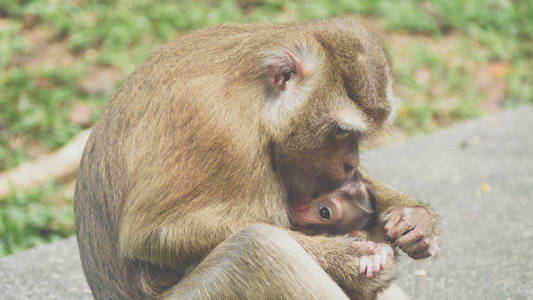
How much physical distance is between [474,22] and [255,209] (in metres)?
9.70

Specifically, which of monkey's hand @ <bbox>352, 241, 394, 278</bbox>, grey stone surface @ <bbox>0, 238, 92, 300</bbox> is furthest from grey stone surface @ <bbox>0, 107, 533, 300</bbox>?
monkey's hand @ <bbox>352, 241, 394, 278</bbox>

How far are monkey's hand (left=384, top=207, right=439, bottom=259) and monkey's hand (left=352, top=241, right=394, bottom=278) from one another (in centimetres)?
23

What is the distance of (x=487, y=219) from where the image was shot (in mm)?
6480

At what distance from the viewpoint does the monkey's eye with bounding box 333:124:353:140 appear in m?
3.65

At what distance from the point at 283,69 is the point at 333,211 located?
903 millimetres

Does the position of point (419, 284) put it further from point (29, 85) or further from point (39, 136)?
point (29, 85)

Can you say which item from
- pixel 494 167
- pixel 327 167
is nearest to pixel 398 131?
pixel 494 167

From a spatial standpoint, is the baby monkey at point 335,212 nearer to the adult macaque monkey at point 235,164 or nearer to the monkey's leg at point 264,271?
the adult macaque monkey at point 235,164

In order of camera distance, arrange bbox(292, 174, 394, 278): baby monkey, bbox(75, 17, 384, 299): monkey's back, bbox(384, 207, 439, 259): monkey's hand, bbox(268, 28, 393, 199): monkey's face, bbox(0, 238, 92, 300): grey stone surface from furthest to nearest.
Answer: bbox(0, 238, 92, 300): grey stone surface, bbox(292, 174, 394, 278): baby monkey, bbox(384, 207, 439, 259): monkey's hand, bbox(268, 28, 393, 199): monkey's face, bbox(75, 17, 384, 299): monkey's back

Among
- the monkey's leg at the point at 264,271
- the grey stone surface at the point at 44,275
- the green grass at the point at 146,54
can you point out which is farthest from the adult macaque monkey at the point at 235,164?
the green grass at the point at 146,54

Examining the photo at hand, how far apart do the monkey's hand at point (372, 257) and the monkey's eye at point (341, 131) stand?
0.56m

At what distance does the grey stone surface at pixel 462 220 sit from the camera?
5.21 metres

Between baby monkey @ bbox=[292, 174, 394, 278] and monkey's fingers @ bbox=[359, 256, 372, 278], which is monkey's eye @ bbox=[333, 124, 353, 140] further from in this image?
monkey's fingers @ bbox=[359, 256, 372, 278]

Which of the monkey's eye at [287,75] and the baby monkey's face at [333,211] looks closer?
the monkey's eye at [287,75]
